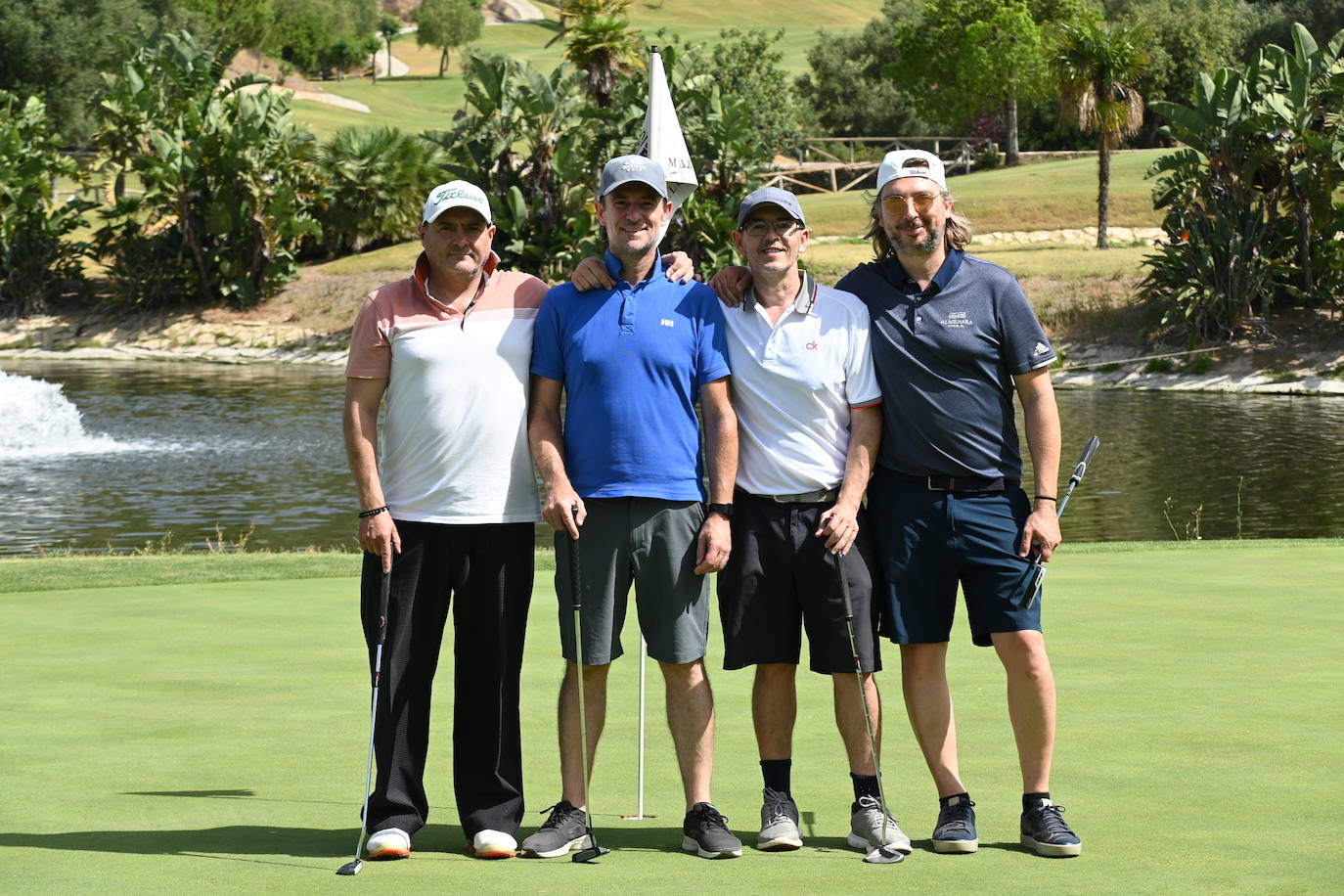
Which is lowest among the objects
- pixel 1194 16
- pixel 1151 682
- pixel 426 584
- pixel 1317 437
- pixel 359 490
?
pixel 1317 437

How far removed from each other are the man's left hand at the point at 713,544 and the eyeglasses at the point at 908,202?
1082 mm

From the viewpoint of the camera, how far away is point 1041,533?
5.00m

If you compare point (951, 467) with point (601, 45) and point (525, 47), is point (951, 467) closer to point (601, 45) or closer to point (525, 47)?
point (601, 45)

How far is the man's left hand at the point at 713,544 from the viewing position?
4887 mm

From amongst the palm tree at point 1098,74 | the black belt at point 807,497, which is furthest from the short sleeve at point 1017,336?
the palm tree at point 1098,74

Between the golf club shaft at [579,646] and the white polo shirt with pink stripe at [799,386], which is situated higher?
the white polo shirt with pink stripe at [799,386]

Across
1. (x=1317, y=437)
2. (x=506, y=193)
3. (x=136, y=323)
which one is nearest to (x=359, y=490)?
(x=1317, y=437)

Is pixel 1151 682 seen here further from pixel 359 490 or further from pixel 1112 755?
pixel 359 490

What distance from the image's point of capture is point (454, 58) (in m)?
128

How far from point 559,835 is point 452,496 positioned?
1049mm

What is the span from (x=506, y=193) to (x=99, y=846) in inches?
1518

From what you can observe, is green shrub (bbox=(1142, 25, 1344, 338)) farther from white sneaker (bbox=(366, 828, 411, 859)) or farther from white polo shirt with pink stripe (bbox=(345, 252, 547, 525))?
white sneaker (bbox=(366, 828, 411, 859))

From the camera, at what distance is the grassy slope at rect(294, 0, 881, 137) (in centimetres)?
9344

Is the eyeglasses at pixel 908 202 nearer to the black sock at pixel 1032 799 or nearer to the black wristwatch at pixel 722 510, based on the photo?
the black wristwatch at pixel 722 510
